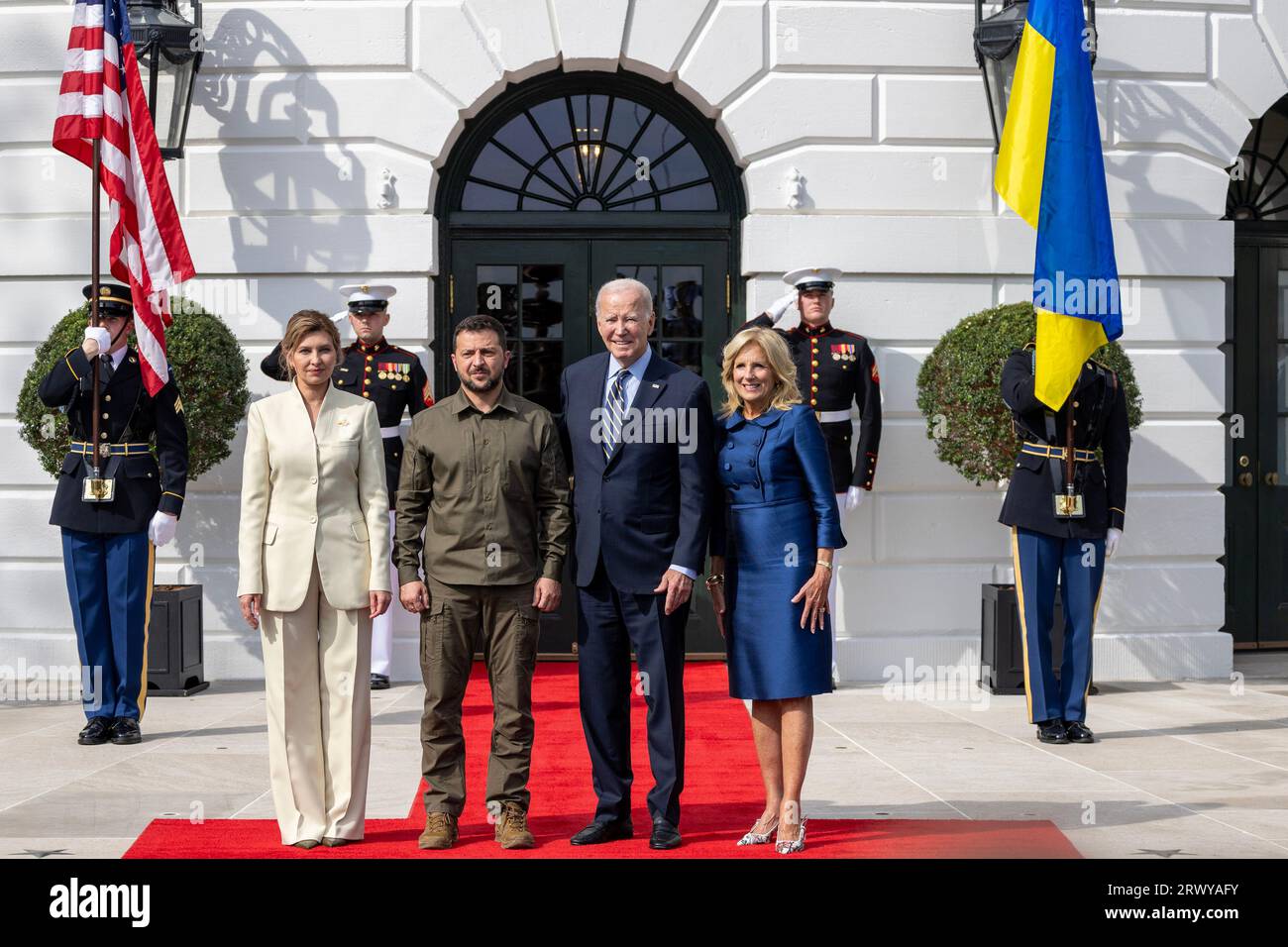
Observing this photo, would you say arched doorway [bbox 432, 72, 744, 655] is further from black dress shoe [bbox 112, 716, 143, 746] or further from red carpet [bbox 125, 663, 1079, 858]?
red carpet [bbox 125, 663, 1079, 858]

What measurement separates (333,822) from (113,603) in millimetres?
2848

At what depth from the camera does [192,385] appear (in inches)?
335

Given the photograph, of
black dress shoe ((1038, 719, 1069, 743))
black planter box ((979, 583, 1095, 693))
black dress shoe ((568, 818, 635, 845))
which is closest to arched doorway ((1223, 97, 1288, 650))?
black planter box ((979, 583, 1095, 693))

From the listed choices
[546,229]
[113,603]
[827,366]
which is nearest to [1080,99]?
[827,366]

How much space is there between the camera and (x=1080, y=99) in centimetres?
777

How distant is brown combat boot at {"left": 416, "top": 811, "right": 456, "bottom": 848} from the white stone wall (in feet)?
14.1

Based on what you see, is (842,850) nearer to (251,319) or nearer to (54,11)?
(251,319)

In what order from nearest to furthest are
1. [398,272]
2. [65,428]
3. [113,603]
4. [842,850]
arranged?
[842,850] → [113,603] → [65,428] → [398,272]

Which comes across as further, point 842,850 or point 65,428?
point 65,428

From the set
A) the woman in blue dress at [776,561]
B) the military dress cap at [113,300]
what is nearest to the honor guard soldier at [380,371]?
the military dress cap at [113,300]

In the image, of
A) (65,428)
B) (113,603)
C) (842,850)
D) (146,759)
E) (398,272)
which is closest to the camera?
(842,850)

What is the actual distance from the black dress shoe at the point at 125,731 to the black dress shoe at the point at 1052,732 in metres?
4.63

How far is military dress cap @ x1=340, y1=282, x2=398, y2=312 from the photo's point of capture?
28.9ft

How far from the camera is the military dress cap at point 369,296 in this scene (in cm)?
880
